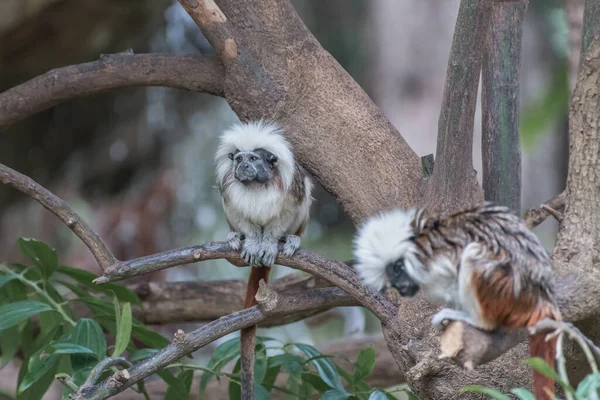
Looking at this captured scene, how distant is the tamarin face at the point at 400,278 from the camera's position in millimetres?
1902

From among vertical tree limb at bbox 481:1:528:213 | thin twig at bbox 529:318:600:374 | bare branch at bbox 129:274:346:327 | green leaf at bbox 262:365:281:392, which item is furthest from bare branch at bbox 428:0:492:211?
bare branch at bbox 129:274:346:327

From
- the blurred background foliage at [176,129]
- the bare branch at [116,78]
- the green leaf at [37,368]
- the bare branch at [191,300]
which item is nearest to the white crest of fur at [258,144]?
the bare branch at [116,78]

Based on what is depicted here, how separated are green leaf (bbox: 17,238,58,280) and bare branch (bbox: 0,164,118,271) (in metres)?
0.50

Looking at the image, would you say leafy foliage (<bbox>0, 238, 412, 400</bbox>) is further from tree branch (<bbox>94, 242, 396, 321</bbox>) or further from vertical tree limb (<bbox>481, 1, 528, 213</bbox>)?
vertical tree limb (<bbox>481, 1, 528, 213</bbox>)

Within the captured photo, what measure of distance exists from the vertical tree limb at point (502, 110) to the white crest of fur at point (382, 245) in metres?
0.84

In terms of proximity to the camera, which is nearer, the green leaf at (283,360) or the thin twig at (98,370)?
the thin twig at (98,370)

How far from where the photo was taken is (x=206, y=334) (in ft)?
7.49

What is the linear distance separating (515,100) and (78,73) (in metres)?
1.52

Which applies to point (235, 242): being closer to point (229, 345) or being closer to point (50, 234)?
point (229, 345)

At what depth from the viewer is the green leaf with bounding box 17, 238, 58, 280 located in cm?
291

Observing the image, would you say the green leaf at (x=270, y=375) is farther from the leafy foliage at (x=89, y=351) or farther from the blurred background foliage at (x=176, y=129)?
the blurred background foliage at (x=176, y=129)

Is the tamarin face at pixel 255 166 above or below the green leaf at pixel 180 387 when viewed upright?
above

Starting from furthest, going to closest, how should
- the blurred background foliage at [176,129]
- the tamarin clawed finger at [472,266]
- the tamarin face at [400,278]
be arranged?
1. the blurred background foliage at [176,129]
2. the tamarin face at [400,278]
3. the tamarin clawed finger at [472,266]

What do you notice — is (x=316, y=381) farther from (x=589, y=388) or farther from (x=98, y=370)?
(x=589, y=388)
